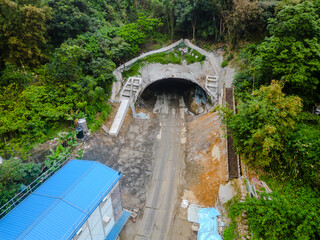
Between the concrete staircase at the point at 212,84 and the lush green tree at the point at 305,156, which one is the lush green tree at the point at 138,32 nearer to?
the concrete staircase at the point at 212,84

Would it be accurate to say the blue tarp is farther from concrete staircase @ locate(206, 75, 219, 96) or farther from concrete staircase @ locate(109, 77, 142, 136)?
concrete staircase @ locate(206, 75, 219, 96)

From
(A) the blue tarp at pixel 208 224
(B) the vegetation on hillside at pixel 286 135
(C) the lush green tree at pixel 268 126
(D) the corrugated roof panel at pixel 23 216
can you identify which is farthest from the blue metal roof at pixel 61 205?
(C) the lush green tree at pixel 268 126

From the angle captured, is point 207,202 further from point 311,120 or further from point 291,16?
point 291,16

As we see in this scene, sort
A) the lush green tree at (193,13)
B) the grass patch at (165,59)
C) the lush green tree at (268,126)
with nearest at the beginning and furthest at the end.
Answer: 1. the lush green tree at (268,126)
2. the lush green tree at (193,13)
3. the grass patch at (165,59)

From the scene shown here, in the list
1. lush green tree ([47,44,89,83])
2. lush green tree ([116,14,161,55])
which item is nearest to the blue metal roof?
lush green tree ([47,44,89,83])

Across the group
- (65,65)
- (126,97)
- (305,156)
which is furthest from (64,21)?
(305,156)

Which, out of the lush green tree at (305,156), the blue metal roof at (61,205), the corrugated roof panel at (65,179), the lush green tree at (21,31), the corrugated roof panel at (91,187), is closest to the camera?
the blue metal roof at (61,205)

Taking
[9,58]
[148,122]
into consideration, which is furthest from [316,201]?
[9,58]
